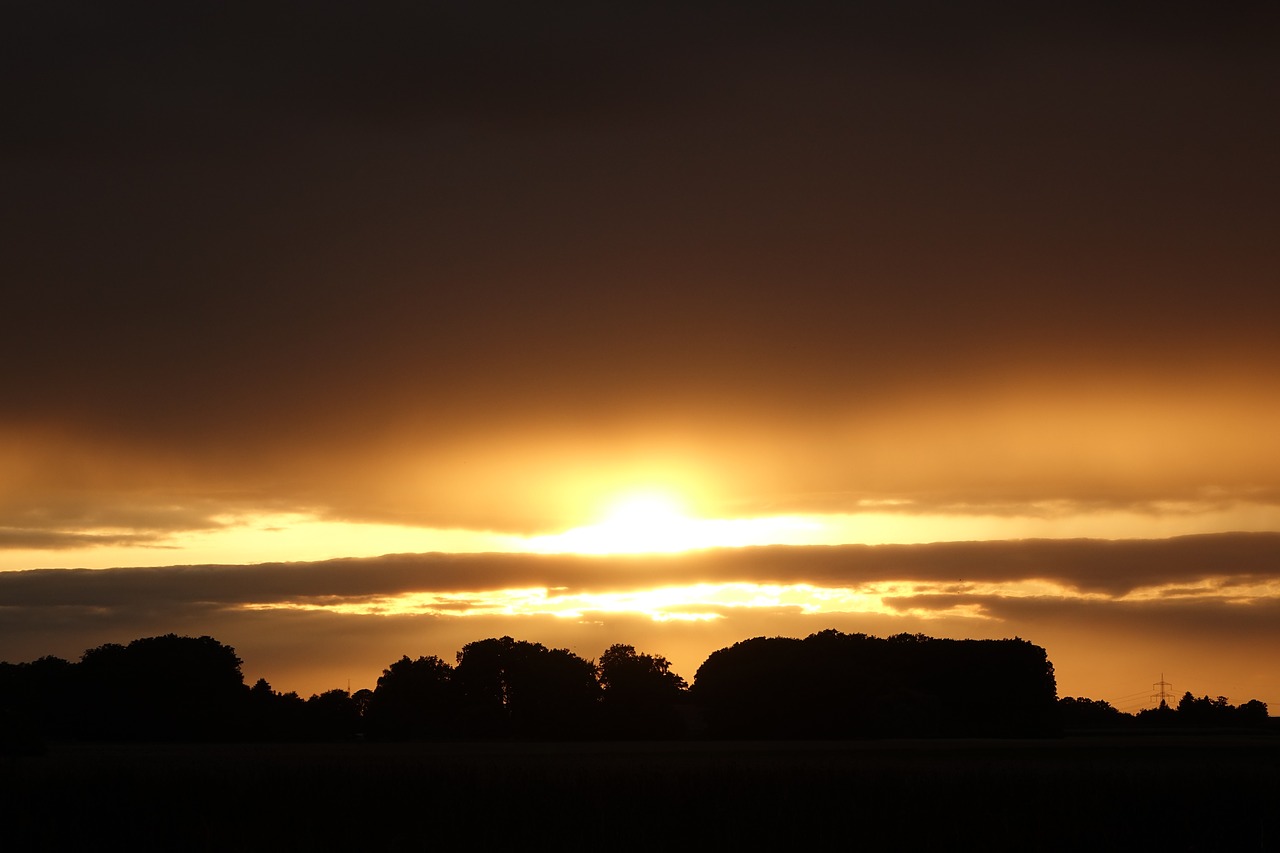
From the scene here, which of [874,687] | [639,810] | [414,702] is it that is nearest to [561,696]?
[414,702]

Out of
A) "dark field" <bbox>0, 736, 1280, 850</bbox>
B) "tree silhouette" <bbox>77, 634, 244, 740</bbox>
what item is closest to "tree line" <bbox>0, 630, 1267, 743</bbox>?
"tree silhouette" <bbox>77, 634, 244, 740</bbox>

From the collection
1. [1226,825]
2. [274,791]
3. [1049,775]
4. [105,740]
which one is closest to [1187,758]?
[1049,775]

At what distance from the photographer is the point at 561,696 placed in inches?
5340

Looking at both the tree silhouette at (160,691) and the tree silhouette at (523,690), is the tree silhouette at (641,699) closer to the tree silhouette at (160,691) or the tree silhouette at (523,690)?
the tree silhouette at (523,690)

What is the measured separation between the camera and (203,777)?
48.7 m

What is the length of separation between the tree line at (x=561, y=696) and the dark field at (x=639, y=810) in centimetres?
7012

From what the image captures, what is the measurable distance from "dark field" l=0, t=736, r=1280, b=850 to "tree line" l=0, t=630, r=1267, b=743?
70.1m

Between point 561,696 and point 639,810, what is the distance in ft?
305

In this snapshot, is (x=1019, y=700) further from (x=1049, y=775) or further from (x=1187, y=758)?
(x=1049, y=775)

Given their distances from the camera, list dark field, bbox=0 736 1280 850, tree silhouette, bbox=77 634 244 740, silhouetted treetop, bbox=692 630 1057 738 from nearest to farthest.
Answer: dark field, bbox=0 736 1280 850, tree silhouette, bbox=77 634 244 740, silhouetted treetop, bbox=692 630 1057 738

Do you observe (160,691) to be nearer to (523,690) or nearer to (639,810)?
A: (523,690)

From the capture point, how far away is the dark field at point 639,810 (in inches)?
1635

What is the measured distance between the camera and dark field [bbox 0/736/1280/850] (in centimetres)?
4153

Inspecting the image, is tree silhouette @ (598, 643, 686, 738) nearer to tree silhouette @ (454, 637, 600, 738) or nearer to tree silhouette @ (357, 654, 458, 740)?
tree silhouette @ (454, 637, 600, 738)
